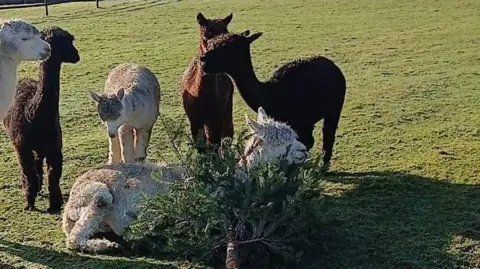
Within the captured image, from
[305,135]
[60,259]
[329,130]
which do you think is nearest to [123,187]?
[60,259]

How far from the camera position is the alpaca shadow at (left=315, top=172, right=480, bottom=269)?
14.9 feet

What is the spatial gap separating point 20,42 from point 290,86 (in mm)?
2111

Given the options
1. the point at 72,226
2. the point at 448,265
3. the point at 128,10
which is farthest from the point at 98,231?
the point at 128,10

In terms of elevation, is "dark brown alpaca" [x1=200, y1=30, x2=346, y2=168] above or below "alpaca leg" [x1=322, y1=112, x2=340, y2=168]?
above

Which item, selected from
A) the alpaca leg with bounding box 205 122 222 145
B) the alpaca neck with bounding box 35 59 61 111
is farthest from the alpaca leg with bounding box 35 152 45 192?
the alpaca leg with bounding box 205 122 222 145

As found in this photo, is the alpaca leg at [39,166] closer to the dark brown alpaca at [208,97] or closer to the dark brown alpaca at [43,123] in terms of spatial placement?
the dark brown alpaca at [43,123]

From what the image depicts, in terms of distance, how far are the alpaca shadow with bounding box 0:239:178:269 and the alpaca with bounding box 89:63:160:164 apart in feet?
4.03

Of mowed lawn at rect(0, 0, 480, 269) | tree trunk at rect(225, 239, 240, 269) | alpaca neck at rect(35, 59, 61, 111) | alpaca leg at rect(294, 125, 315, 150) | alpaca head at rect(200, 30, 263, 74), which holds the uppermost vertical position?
alpaca head at rect(200, 30, 263, 74)

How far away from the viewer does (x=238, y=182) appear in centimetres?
436

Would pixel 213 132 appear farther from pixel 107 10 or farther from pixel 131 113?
pixel 107 10

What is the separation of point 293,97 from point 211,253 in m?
1.88

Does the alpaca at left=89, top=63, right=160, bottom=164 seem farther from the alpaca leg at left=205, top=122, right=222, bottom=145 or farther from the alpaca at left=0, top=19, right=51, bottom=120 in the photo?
the alpaca at left=0, top=19, right=51, bottom=120

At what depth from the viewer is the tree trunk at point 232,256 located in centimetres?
420

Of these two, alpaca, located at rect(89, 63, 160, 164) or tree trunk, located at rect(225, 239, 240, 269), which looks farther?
alpaca, located at rect(89, 63, 160, 164)
